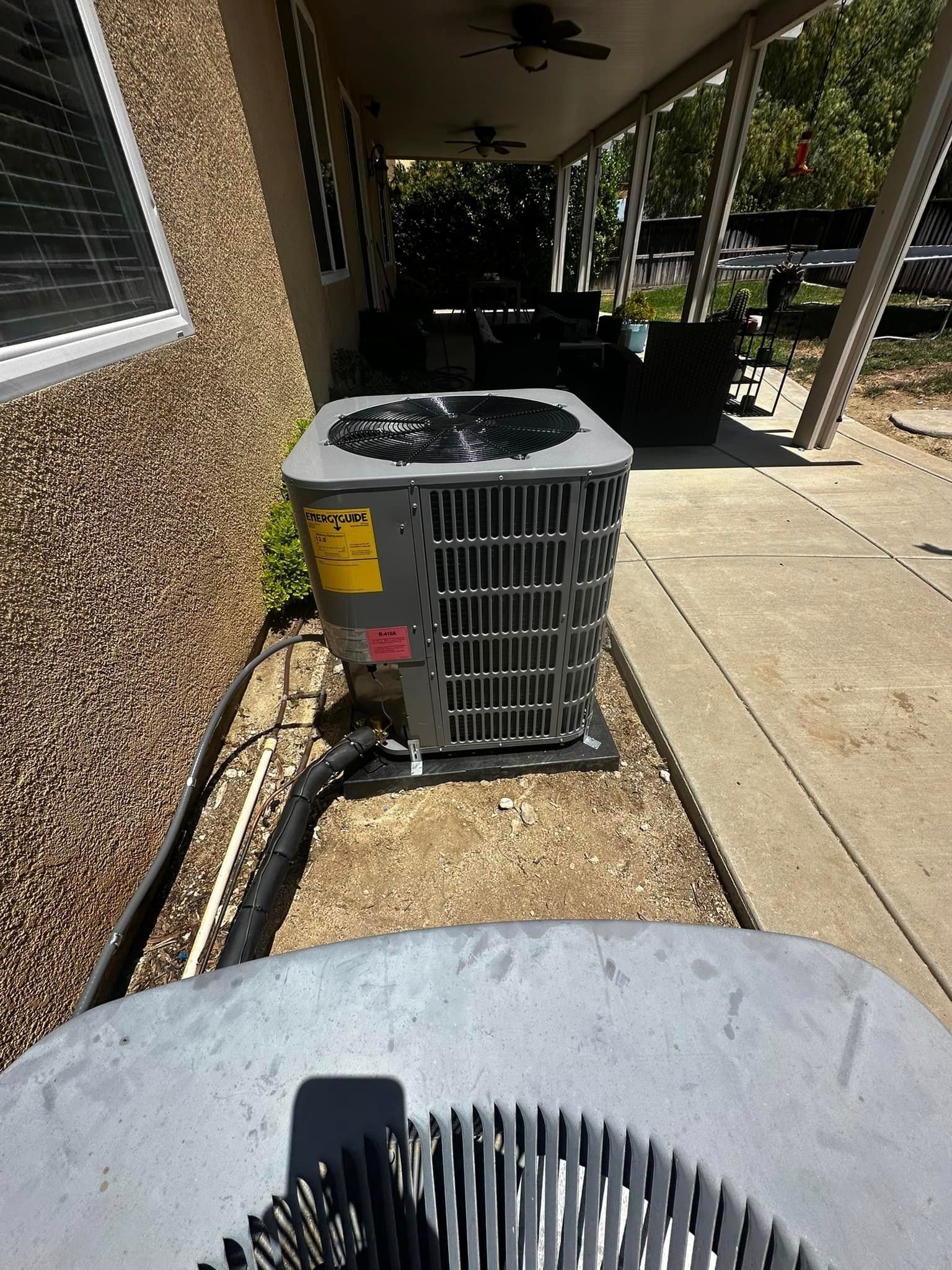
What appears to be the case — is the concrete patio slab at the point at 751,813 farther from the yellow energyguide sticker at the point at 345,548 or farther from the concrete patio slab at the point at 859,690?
the yellow energyguide sticker at the point at 345,548

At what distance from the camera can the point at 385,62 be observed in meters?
6.34

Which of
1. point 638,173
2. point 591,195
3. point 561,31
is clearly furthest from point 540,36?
point 591,195

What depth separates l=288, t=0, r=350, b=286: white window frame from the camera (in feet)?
13.6

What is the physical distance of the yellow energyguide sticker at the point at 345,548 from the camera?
1.47m

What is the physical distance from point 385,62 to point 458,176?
43.5 ft

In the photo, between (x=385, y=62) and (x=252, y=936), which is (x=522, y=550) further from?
(x=385, y=62)

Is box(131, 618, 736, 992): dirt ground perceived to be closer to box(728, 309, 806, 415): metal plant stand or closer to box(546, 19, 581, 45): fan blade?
box(728, 309, 806, 415): metal plant stand

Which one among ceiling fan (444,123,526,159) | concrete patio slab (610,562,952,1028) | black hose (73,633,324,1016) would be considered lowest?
concrete patio slab (610,562,952,1028)

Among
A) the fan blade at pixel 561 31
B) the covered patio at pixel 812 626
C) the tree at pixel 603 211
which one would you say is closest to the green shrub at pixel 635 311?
the covered patio at pixel 812 626

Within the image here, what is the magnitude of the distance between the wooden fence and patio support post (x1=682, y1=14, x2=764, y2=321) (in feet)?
22.7

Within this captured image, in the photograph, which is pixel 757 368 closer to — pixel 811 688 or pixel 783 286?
pixel 783 286

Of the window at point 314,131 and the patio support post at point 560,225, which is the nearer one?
the window at point 314,131

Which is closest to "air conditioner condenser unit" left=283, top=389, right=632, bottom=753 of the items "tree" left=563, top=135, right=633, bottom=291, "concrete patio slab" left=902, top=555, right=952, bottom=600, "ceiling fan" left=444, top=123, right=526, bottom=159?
"concrete patio slab" left=902, top=555, right=952, bottom=600

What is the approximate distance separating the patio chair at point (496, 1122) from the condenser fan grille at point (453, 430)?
1.22 m
